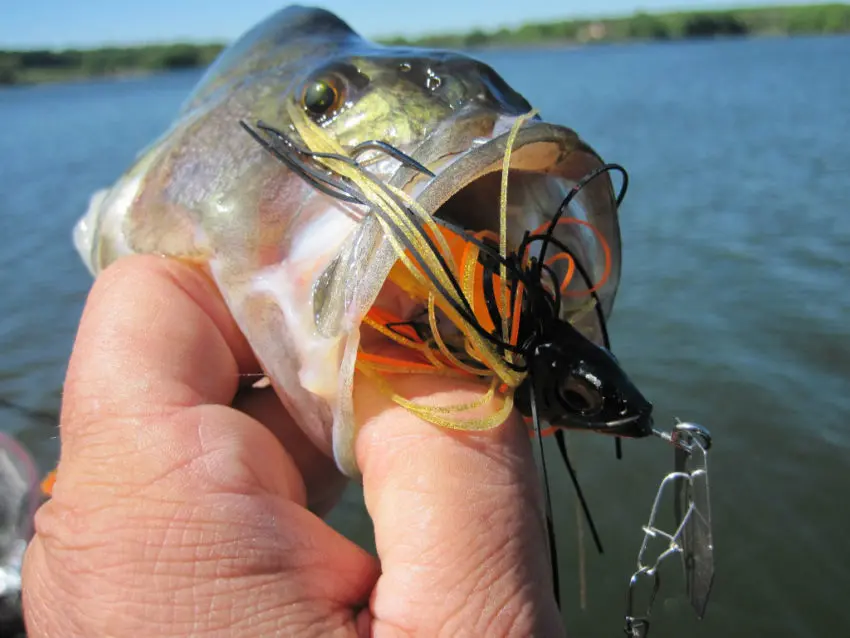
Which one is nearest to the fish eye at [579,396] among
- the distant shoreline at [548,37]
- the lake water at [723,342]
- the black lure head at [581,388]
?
the black lure head at [581,388]

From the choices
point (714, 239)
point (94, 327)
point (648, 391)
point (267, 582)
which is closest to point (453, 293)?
point (267, 582)

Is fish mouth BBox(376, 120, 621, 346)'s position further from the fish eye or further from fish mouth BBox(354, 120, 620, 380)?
the fish eye

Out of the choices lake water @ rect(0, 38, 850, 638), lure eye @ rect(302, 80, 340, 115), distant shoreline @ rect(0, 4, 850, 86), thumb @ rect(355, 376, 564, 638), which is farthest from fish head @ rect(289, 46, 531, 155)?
distant shoreline @ rect(0, 4, 850, 86)

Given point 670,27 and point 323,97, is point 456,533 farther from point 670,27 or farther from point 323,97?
point 670,27

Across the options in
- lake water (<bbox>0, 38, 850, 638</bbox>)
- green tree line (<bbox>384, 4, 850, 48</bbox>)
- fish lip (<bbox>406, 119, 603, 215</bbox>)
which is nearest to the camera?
fish lip (<bbox>406, 119, 603, 215</bbox>)

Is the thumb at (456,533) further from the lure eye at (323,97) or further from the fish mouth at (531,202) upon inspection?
the lure eye at (323,97)

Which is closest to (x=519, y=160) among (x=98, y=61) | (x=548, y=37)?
(x=98, y=61)

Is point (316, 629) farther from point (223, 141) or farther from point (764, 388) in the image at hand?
point (764, 388)
